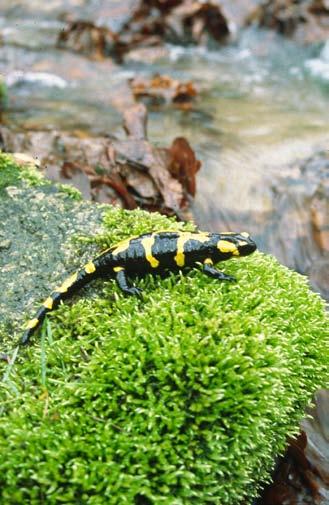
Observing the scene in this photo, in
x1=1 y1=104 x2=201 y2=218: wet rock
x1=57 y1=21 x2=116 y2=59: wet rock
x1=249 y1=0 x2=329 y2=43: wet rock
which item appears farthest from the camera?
x1=249 y1=0 x2=329 y2=43: wet rock

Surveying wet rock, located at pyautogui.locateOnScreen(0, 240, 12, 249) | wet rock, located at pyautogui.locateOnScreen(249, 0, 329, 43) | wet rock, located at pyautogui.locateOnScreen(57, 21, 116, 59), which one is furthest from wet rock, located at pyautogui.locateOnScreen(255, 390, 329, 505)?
wet rock, located at pyautogui.locateOnScreen(249, 0, 329, 43)

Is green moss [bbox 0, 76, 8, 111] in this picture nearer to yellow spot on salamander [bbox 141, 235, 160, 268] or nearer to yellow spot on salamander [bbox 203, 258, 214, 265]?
yellow spot on salamander [bbox 141, 235, 160, 268]

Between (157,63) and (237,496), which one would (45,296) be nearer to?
(237,496)

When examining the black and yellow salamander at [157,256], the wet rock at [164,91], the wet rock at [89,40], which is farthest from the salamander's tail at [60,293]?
the wet rock at [89,40]

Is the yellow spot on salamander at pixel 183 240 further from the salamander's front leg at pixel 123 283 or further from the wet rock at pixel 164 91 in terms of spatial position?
the wet rock at pixel 164 91

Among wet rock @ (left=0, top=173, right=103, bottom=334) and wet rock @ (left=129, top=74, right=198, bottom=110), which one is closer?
wet rock @ (left=0, top=173, right=103, bottom=334)

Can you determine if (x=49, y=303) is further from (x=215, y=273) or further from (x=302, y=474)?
(x=302, y=474)

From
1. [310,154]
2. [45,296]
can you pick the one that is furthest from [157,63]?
[45,296]

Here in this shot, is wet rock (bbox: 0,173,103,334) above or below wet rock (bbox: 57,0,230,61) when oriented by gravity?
below

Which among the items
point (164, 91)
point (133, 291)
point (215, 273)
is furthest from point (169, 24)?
point (133, 291)
